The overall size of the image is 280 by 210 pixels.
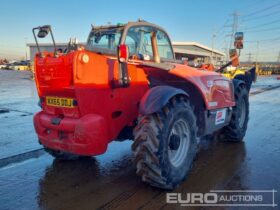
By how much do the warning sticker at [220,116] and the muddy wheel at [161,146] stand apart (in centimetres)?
122

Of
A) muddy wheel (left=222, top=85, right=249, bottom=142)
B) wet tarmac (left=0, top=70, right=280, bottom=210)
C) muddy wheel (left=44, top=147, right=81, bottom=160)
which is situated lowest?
wet tarmac (left=0, top=70, right=280, bottom=210)

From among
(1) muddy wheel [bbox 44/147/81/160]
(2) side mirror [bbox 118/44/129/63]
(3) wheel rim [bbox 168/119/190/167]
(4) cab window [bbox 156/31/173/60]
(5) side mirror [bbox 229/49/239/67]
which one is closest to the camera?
(2) side mirror [bbox 118/44/129/63]

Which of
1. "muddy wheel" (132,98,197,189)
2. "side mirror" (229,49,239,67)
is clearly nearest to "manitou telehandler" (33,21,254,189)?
"muddy wheel" (132,98,197,189)

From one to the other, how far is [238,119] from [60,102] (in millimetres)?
3977

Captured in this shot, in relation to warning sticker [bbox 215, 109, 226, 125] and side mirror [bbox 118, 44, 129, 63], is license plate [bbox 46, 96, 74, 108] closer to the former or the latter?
side mirror [bbox 118, 44, 129, 63]

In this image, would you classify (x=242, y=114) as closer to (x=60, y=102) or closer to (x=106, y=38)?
(x=106, y=38)

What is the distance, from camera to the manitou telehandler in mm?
3625

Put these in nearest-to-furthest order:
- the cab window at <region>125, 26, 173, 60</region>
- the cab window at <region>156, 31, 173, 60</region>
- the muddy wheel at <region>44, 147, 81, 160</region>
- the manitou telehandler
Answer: the manitou telehandler, the cab window at <region>125, 26, 173, 60</region>, the muddy wheel at <region>44, 147, 81, 160</region>, the cab window at <region>156, 31, 173, 60</region>

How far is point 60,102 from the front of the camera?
154 inches

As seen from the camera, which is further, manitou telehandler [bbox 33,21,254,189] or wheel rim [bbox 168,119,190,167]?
wheel rim [bbox 168,119,190,167]

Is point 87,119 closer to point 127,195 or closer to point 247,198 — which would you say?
point 127,195

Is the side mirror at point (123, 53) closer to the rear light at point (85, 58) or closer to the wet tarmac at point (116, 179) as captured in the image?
the rear light at point (85, 58)

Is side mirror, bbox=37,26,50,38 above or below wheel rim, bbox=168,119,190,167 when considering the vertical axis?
above

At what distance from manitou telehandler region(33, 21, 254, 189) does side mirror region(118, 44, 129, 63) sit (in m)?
0.01
